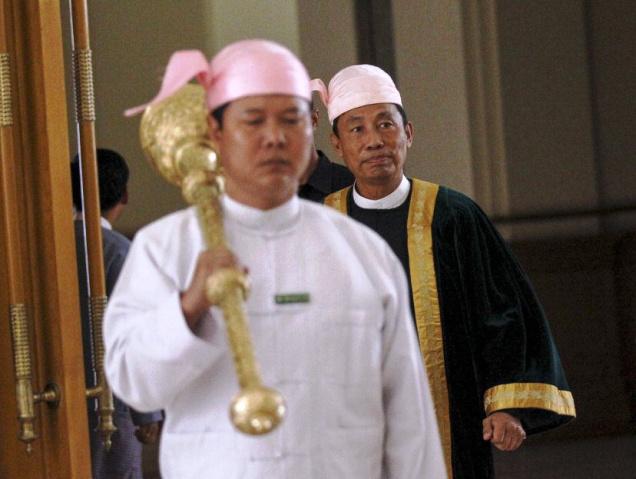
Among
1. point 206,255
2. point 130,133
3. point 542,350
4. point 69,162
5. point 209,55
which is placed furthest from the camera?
point 209,55

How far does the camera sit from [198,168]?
70.8 inches

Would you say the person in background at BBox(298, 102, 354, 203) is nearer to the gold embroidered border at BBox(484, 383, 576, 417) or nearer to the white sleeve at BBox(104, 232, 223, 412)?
the gold embroidered border at BBox(484, 383, 576, 417)

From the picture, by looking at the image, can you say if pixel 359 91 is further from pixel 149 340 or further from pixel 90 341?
pixel 149 340

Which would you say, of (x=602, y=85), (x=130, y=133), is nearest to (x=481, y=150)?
(x=602, y=85)

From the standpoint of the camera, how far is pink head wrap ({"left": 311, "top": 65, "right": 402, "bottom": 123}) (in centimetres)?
311

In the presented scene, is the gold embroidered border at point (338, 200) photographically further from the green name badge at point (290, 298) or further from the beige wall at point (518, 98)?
the beige wall at point (518, 98)

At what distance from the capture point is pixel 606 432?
6.04 meters

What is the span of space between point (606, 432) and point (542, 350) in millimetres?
3211

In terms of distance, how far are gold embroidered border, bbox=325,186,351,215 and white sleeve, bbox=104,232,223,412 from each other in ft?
4.45

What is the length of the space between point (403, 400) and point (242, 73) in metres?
0.50

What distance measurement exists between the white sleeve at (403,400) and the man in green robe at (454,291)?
3.26 feet

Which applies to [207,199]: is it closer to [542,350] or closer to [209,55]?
[542,350]

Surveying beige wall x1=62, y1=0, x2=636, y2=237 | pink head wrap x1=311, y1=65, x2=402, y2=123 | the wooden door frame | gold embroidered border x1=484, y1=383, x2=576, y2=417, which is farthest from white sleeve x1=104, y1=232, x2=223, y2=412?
beige wall x1=62, y1=0, x2=636, y2=237

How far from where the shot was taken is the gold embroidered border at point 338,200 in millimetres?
3170
